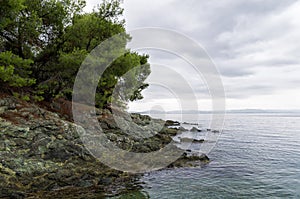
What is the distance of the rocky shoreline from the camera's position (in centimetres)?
1345

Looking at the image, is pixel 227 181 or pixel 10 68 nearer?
pixel 227 181

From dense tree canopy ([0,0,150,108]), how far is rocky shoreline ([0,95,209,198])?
436 cm

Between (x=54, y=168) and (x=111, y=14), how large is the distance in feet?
66.8

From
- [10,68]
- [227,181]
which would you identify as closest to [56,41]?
[10,68]

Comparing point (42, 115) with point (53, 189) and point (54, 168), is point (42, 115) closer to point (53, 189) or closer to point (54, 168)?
point (54, 168)

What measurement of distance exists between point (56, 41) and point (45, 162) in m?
15.7

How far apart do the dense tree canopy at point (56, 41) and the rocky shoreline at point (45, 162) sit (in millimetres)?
4365

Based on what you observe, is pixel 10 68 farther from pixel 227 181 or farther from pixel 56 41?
pixel 227 181

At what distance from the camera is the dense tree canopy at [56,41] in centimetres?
2219

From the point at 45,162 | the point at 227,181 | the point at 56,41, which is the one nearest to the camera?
the point at 45,162

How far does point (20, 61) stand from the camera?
64.8 ft

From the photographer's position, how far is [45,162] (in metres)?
15.6

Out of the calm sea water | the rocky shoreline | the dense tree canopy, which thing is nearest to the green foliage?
the dense tree canopy

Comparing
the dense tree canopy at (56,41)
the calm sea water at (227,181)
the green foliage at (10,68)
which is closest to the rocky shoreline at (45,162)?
the calm sea water at (227,181)
